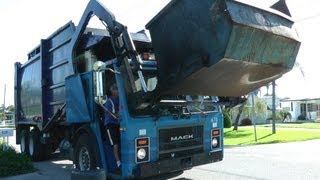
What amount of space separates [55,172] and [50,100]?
1.94 metres

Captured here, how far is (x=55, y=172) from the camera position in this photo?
12.3m

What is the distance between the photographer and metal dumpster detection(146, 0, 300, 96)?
22.5 ft

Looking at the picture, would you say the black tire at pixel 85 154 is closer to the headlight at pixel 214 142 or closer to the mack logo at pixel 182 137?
the mack logo at pixel 182 137

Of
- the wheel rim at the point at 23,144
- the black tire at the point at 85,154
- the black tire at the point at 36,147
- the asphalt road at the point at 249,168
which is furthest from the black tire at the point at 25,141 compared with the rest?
the black tire at the point at 85,154

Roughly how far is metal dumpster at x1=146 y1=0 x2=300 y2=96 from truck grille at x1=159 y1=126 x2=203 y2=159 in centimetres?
110

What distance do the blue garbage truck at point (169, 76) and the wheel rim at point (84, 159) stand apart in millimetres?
20

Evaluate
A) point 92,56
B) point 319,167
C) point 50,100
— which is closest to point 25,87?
point 50,100

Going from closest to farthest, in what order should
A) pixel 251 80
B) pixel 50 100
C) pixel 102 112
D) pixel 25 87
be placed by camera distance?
1. pixel 251 80
2. pixel 102 112
3. pixel 50 100
4. pixel 25 87

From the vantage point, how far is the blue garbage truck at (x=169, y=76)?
7.09 metres

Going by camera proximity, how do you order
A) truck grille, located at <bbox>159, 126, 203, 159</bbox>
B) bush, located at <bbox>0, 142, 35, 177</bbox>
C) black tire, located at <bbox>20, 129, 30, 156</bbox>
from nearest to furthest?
truck grille, located at <bbox>159, 126, 203, 159</bbox>, bush, located at <bbox>0, 142, 35, 177</bbox>, black tire, located at <bbox>20, 129, 30, 156</bbox>

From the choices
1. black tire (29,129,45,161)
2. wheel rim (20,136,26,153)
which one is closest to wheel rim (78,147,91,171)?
black tire (29,129,45,161)

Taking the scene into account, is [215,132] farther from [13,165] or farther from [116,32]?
[13,165]

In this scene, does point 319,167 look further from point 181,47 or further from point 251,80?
point 181,47

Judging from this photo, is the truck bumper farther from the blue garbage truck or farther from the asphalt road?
the asphalt road
